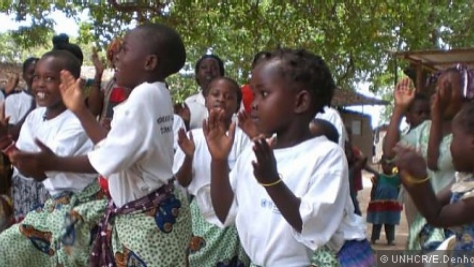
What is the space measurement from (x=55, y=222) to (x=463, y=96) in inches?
90.0

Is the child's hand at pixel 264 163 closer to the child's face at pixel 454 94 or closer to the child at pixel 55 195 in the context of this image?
the child at pixel 55 195

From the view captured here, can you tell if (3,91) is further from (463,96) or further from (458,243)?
(458,243)

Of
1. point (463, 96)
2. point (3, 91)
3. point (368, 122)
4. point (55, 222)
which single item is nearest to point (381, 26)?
point (3, 91)

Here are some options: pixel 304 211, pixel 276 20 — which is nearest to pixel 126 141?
pixel 304 211

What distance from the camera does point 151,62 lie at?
368 centimetres

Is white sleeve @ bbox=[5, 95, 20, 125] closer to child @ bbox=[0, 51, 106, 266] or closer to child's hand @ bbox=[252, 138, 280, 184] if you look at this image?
child @ bbox=[0, 51, 106, 266]

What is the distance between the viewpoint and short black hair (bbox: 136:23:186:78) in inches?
145

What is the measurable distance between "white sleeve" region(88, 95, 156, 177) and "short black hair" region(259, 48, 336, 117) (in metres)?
0.62

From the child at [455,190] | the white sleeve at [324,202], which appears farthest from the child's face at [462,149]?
the white sleeve at [324,202]

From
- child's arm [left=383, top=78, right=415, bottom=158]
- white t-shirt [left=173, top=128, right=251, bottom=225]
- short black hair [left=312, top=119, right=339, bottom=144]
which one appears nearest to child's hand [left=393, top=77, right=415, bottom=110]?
child's arm [left=383, top=78, right=415, bottom=158]

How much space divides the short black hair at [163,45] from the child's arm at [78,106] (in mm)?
376

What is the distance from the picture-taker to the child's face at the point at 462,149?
3293 mm

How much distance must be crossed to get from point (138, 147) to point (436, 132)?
63.0 inches

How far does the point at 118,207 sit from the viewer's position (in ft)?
12.0
